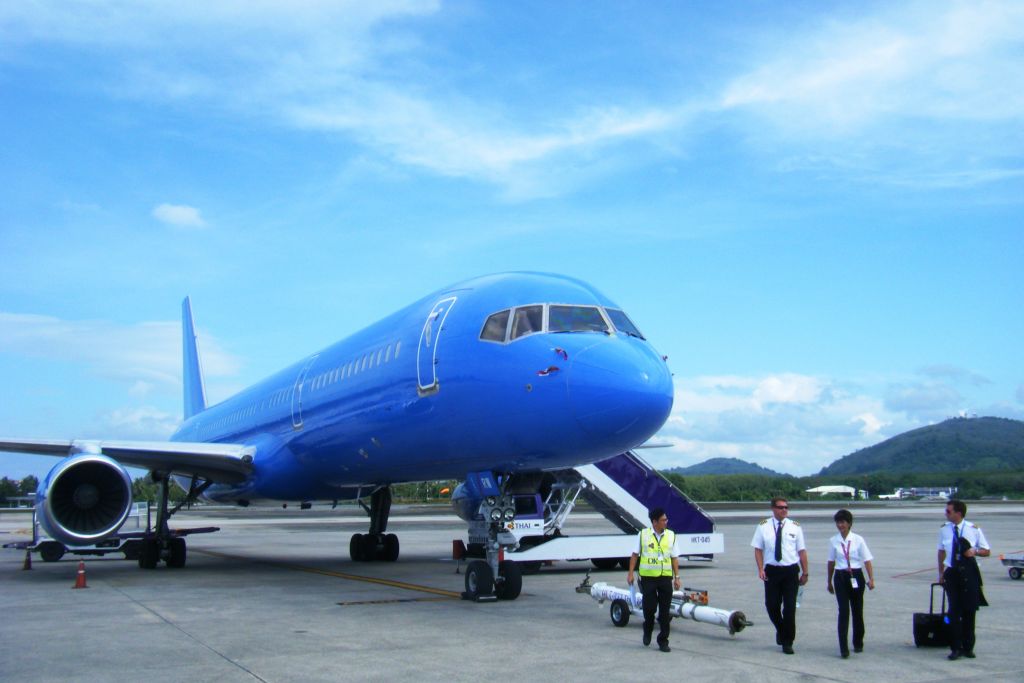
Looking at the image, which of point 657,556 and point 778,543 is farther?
point 657,556

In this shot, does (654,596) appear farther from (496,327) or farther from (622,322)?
(496,327)

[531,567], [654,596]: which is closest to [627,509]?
[531,567]

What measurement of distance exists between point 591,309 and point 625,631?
3.91 m

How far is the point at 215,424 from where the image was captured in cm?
2677

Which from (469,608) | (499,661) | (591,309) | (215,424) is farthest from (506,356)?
(215,424)

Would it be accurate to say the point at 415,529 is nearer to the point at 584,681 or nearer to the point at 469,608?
the point at 469,608

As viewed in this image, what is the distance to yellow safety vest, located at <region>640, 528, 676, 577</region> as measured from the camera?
9.24 m

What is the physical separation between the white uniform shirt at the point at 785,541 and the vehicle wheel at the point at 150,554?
49.4ft

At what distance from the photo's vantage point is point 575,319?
466 inches

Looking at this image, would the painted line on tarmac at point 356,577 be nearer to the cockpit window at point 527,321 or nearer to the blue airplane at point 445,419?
the blue airplane at point 445,419

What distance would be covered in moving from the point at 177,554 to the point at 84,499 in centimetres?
436

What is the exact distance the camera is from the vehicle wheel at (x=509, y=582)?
12594 millimetres

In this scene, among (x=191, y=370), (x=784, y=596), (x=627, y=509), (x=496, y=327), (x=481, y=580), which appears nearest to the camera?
(x=784, y=596)

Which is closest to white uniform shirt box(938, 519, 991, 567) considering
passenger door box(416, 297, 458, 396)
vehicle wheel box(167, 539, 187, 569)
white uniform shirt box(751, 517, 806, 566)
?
white uniform shirt box(751, 517, 806, 566)
